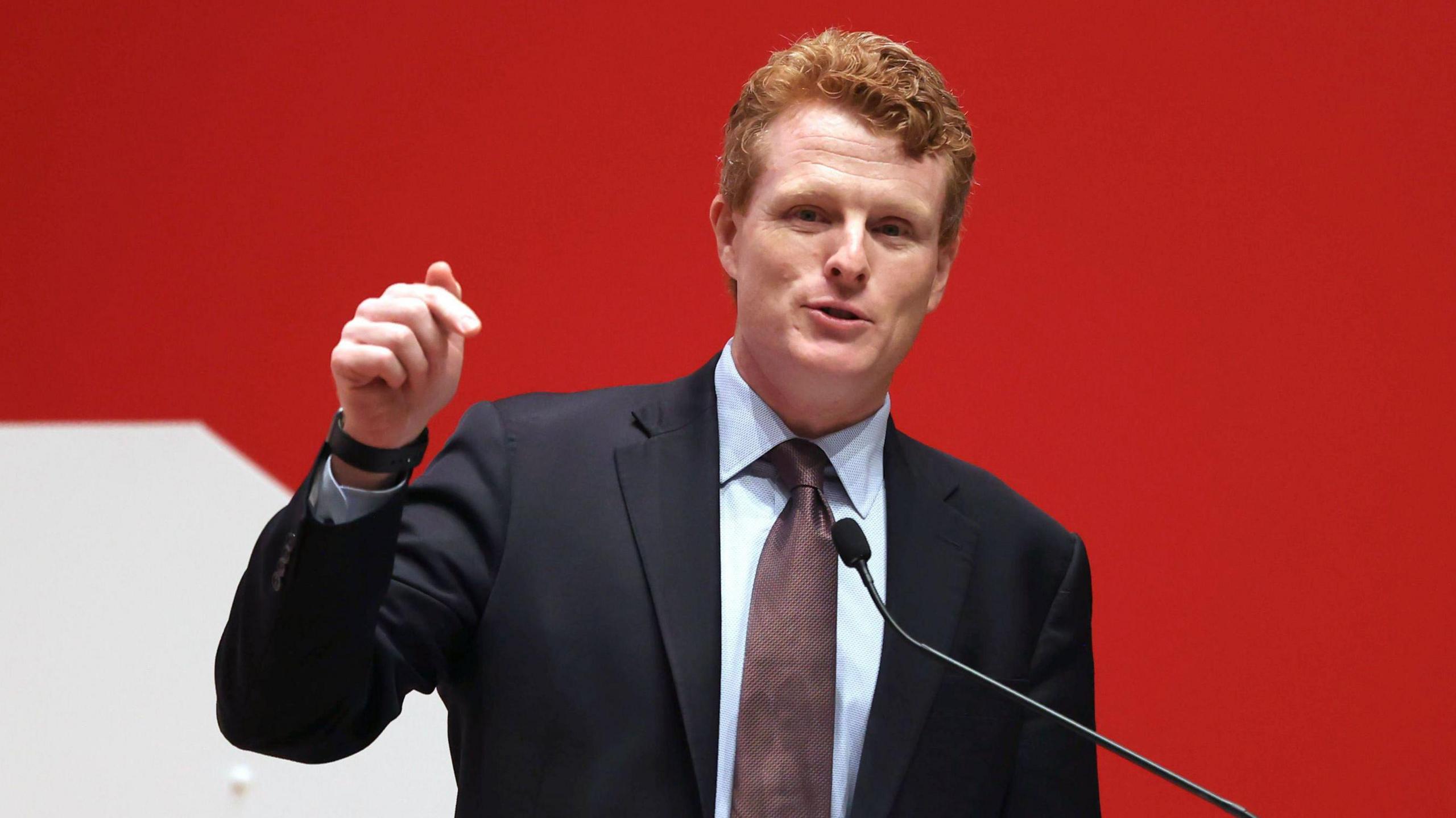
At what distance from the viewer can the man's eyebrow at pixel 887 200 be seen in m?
1.48

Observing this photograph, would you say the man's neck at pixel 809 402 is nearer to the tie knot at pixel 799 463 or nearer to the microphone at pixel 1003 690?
the tie knot at pixel 799 463

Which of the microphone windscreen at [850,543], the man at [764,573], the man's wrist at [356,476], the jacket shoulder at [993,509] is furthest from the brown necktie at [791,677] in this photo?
the man's wrist at [356,476]

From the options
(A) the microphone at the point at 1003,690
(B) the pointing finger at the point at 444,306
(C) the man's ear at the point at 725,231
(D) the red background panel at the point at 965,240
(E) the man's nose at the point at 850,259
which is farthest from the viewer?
(D) the red background panel at the point at 965,240

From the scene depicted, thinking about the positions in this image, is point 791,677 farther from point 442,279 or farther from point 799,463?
point 442,279

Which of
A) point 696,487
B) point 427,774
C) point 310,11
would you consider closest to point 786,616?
point 696,487

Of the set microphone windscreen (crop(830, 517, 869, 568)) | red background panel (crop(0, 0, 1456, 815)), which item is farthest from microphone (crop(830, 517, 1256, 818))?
red background panel (crop(0, 0, 1456, 815))

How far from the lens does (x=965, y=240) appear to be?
222cm

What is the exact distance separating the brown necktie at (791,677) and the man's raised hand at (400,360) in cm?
45

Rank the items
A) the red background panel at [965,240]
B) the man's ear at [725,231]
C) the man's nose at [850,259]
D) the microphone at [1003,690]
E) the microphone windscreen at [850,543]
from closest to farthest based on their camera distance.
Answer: the microphone at [1003,690] < the microphone windscreen at [850,543] < the man's nose at [850,259] < the man's ear at [725,231] < the red background panel at [965,240]

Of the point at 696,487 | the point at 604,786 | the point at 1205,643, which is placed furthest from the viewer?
the point at 1205,643

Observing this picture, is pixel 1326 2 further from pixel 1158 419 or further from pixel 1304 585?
pixel 1304 585

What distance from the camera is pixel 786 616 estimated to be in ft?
4.58

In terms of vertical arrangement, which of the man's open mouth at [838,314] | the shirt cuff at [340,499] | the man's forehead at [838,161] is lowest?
the shirt cuff at [340,499]

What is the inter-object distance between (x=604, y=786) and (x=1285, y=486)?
1.30m
